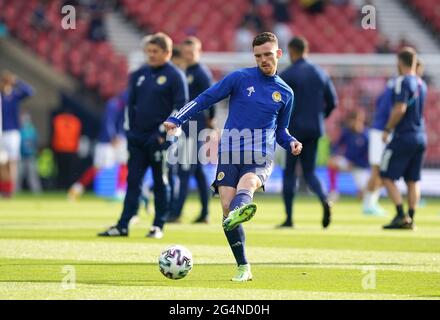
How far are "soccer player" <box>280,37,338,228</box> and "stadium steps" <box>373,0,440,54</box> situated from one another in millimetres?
16732

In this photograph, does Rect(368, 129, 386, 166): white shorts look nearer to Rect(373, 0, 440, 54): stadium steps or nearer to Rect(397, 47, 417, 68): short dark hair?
Rect(397, 47, 417, 68): short dark hair

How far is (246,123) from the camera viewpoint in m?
9.68

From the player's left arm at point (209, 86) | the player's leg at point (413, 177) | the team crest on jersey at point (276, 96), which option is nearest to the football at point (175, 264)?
the team crest on jersey at point (276, 96)

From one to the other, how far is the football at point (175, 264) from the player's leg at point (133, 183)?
4.07 meters

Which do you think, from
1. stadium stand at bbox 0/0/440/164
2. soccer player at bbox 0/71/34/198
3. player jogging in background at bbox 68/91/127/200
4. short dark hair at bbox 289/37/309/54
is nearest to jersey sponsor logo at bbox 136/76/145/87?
short dark hair at bbox 289/37/309/54

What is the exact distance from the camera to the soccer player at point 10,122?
22.5m

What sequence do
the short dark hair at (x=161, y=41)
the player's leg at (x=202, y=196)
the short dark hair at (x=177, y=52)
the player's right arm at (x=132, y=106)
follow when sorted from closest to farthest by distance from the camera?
the short dark hair at (x=161, y=41)
the player's right arm at (x=132, y=106)
the short dark hair at (x=177, y=52)
the player's leg at (x=202, y=196)

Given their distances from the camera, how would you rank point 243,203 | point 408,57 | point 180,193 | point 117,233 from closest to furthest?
point 243,203 < point 117,233 < point 408,57 < point 180,193

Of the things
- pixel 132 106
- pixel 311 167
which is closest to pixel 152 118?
pixel 132 106

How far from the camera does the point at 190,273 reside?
9.94 m

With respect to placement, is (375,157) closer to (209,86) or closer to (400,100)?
(400,100)

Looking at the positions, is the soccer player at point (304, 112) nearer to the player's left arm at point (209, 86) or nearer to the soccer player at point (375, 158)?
the player's left arm at point (209, 86)

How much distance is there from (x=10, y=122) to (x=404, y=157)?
1005 cm

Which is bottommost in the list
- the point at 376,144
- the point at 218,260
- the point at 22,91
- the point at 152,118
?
the point at 218,260
